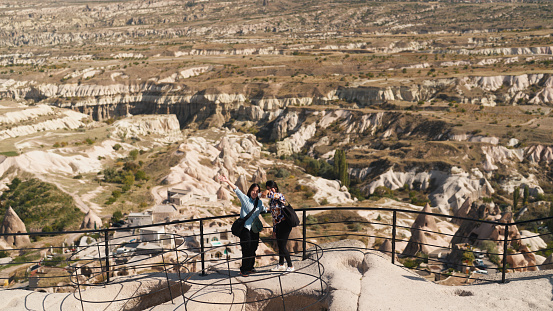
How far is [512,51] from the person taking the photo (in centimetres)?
11994

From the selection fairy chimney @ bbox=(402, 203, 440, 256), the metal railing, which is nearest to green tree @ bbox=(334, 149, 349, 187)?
the metal railing

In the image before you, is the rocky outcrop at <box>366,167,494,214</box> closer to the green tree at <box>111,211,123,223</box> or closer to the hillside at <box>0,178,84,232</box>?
the green tree at <box>111,211,123,223</box>

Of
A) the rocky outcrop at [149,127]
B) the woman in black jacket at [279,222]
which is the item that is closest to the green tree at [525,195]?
the woman in black jacket at [279,222]

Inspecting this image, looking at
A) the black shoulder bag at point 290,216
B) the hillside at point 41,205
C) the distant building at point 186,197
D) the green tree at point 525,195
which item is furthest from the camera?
the green tree at point 525,195

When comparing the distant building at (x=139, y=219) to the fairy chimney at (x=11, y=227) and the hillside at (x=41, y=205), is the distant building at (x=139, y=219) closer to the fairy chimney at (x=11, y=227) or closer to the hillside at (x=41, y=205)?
the hillside at (x=41, y=205)

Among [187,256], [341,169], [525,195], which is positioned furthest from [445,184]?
[187,256]

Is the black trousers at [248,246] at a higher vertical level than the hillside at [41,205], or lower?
higher

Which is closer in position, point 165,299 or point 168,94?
point 165,299

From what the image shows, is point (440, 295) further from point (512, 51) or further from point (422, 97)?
point (512, 51)

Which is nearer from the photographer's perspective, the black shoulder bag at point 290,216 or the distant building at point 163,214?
the black shoulder bag at point 290,216

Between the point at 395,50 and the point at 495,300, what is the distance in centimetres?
14745

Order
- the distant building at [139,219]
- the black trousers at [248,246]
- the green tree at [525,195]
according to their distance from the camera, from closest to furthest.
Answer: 1. the black trousers at [248,246]
2. the distant building at [139,219]
3. the green tree at [525,195]

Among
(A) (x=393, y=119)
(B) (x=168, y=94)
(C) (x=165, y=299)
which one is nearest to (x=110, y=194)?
(C) (x=165, y=299)

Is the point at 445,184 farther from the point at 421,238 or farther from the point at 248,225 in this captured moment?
the point at 248,225
